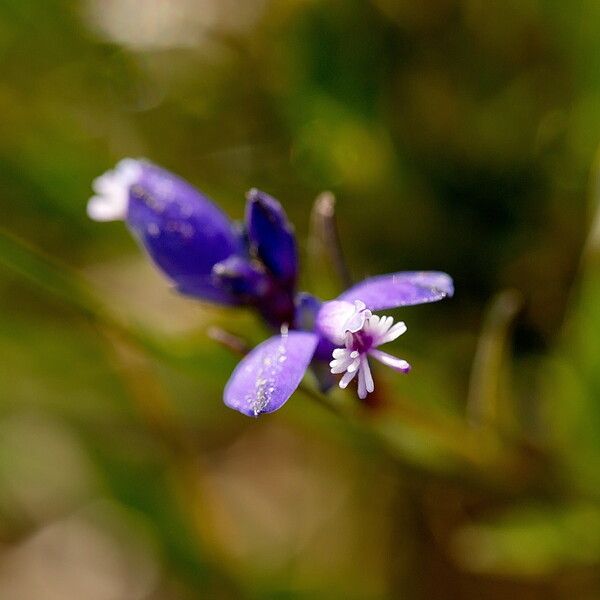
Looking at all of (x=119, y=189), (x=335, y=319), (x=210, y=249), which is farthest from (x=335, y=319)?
(x=119, y=189)

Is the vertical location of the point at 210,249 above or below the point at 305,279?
below

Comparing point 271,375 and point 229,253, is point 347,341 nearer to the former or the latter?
point 271,375

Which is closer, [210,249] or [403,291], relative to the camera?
[403,291]

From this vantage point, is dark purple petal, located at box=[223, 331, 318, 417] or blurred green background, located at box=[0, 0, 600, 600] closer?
dark purple petal, located at box=[223, 331, 318, 417]

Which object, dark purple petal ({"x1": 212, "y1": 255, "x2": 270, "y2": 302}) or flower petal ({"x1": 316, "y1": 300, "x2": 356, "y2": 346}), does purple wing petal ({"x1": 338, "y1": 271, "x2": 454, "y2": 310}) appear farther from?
dark purple petal ({"x1": 212, "y1": 255, "x2": 270, "y2": 302})

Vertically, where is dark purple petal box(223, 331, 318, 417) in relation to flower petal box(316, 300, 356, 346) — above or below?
below

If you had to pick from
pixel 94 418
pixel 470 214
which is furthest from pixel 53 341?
pixel 470 214

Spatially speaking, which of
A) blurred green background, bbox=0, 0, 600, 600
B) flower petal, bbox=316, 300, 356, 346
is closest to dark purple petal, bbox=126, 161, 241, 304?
flower petal, bbox=316, 300, 356, 346
